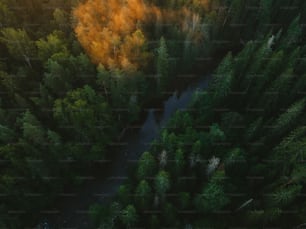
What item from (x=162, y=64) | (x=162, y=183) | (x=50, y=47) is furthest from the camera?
(x=162, y=64)

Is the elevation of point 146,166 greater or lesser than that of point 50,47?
lesser

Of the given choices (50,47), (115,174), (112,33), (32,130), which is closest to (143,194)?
(115,174)

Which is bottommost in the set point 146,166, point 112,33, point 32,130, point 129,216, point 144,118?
point 129,216

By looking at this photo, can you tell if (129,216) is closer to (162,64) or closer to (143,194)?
(143,194)

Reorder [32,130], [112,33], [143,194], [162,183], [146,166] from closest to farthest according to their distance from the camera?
1. [162,183]
2. [143,194]
3. [32,130]
4. [146,166]
5. [112,33]

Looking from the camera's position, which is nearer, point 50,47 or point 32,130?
point 32,130

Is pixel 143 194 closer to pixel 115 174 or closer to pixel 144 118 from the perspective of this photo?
pixel 115 174

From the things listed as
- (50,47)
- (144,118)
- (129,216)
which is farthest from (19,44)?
(129,216)

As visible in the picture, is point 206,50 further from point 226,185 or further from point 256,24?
point 226,185

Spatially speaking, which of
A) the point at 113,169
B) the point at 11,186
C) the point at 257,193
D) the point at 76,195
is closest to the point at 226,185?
the point at 257,193
